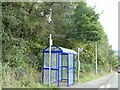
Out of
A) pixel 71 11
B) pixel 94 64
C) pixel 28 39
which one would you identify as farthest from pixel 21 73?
pixel 94 64

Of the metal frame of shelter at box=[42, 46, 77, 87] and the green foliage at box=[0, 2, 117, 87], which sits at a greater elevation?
the green foliage at box=[0, 2, 117, 87]

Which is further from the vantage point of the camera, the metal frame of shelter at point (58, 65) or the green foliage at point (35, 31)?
the metal frame of shelter at point (58, 65)

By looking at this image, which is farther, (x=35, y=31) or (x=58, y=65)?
(x=35, y=31)

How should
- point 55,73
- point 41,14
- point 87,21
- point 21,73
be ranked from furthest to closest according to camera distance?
point 87,21, point 41,14, point 55,73, point 21,73

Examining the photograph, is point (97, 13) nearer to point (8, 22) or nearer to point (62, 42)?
point (62, 42)

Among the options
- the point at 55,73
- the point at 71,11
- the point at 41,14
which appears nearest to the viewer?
the point at 55,73

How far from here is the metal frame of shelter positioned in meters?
17.2

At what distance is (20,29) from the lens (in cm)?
1856

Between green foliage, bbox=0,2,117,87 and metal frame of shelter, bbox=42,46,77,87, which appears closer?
green foliage, bbox=0,2,117,87

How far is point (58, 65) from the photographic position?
17281 millimetres

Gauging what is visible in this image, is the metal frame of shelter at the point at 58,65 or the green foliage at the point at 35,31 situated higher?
the green foliage at the point at 35,31

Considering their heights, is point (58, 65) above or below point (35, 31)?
below

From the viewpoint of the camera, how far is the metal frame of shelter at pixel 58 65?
17.2 metres

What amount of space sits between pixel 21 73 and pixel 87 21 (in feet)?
39.9
